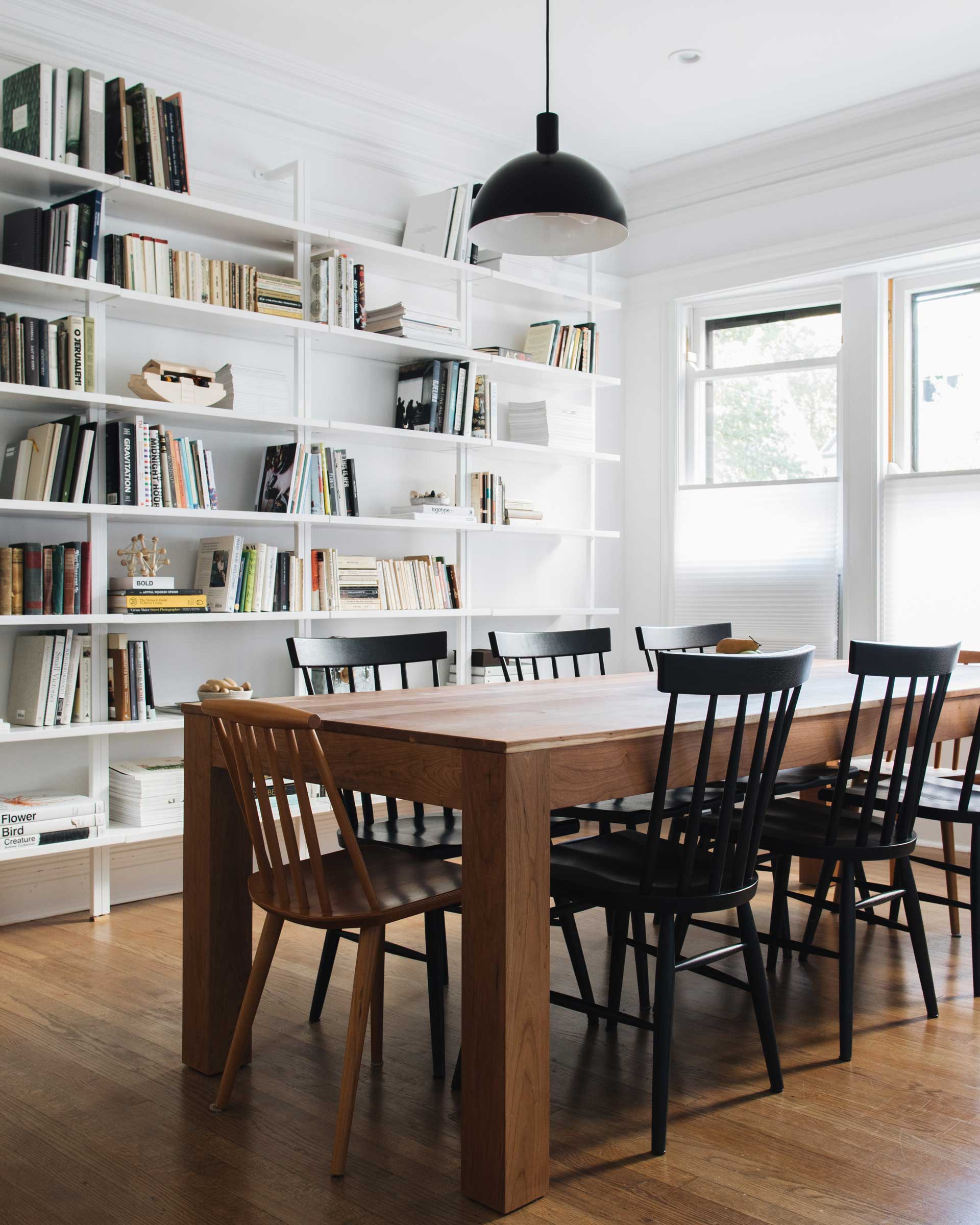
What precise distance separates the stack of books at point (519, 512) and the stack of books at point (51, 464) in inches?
75.6

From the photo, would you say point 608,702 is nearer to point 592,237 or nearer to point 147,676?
point 592,237

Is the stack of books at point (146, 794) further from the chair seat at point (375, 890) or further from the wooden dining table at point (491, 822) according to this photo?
the chair seat at point (375, 890)

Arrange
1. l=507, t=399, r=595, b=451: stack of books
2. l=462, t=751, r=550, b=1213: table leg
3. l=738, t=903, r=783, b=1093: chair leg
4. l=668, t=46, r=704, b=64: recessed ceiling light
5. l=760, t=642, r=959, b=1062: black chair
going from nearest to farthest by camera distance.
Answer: l=462, t=751, r=550, b=1213: table leg
l=738, t=903, r=783, b=1093: chair leg
l=760, t=642, r=959, b=1062: black chair
l=668, t=46, r=704, b=64: recessed ceiling light
l=507, t=399, r=595, b=451: stack of books

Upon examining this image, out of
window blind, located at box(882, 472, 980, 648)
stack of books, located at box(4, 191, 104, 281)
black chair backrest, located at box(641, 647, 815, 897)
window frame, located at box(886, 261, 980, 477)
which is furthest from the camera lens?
window frame, located at box(886, 261, 980, 477)

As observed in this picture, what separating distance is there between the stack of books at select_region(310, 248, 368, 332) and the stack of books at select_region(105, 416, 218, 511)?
0.73m

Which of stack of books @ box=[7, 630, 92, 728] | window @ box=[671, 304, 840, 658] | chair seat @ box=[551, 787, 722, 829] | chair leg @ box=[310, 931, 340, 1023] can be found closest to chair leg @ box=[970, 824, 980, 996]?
chair seat @ box=[551, 787, 722, 829]

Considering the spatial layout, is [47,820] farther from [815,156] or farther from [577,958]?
[815,156]

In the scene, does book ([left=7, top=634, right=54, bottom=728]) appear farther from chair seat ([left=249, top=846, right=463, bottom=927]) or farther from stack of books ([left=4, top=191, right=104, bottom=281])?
chair seat ([left=249, top=846, right=463, bottom=927])

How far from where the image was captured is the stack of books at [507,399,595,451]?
5.20m

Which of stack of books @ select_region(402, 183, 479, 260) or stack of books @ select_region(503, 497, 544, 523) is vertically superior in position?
stack of books @ select_region(402, 183, 479, 260)

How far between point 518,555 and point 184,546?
5.91 feet

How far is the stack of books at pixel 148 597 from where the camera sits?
3.66 metres

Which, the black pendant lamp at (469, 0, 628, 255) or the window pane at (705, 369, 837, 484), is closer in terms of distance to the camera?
the black pendant lamp at (469, 0, 628, 255)

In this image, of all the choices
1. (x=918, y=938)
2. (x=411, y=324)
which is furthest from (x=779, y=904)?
(x=411, y=324)
